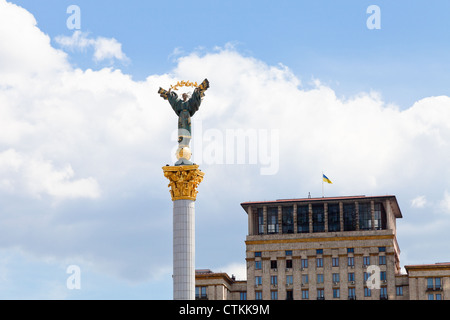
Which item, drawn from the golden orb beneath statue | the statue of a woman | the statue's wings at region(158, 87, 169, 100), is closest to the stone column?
the golden orb beneath statue

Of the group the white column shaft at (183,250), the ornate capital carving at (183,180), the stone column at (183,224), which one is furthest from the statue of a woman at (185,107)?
the white column shaft at (183,250)

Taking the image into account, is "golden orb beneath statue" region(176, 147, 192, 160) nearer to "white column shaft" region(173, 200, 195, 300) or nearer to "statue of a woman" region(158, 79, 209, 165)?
"statue of a woman" region(158, 79, 209, 165)

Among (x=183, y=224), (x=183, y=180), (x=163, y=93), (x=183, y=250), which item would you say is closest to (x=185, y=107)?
(x=163, y=93)

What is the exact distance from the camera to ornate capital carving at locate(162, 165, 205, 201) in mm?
83250

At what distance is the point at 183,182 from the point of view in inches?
3278

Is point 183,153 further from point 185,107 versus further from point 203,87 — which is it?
point 203,87

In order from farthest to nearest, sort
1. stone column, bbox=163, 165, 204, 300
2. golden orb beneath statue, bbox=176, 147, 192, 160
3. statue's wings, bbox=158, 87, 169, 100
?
statue's wings, bbox=158, 87, 169, 100 < golden orb beneath statue, bbox=176, 147, 192, 160 < stone column, bbox=163, 165, 204, 300

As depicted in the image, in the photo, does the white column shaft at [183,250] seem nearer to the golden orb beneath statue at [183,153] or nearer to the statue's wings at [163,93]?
the golden orb beneath statue at [183,153]

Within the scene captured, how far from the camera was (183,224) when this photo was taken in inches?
3250

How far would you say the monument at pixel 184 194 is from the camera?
268ft

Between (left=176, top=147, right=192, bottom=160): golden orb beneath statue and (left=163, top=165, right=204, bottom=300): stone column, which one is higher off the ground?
(left=176, top=147, right=192, bottom=160): golden orb beneath statue
